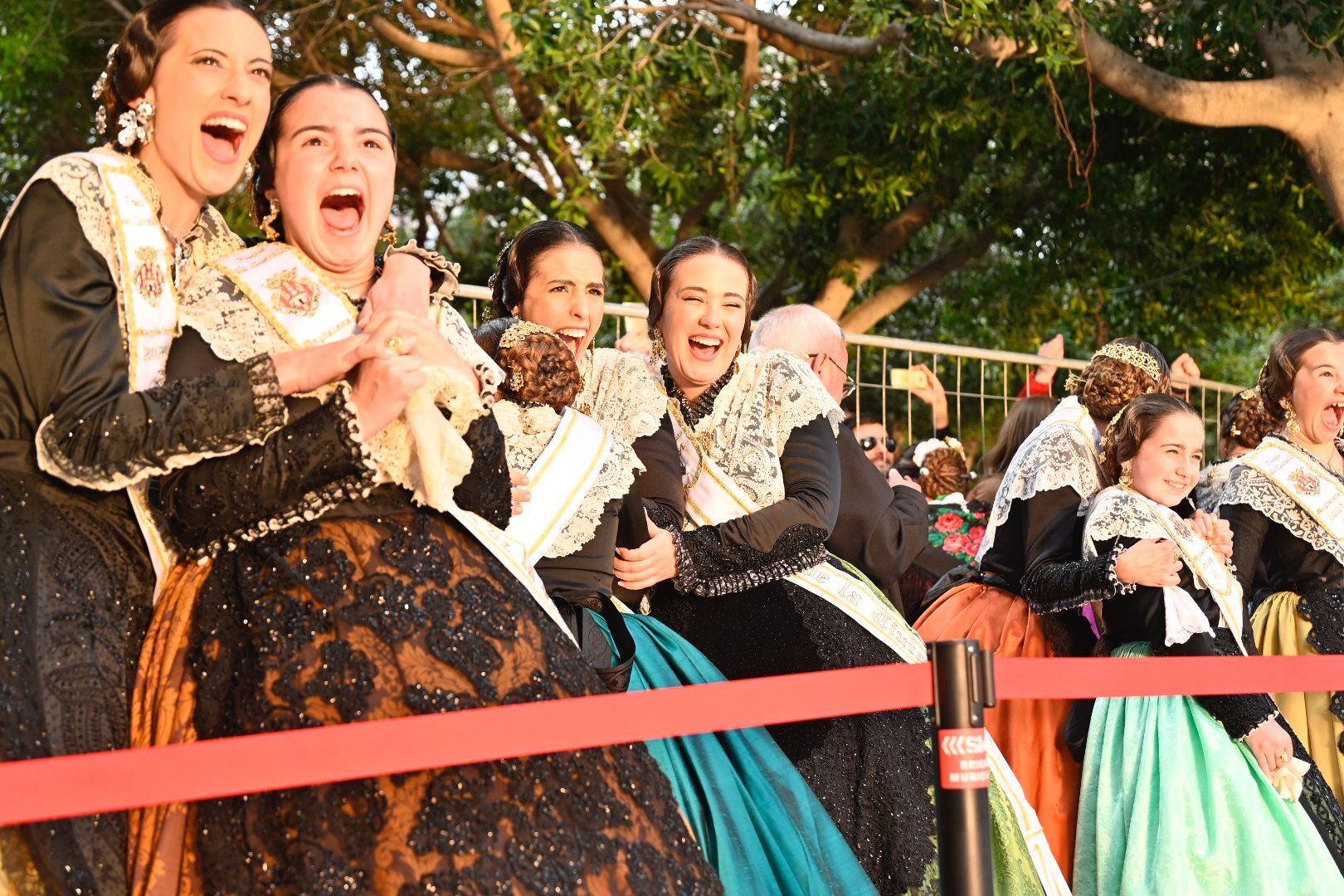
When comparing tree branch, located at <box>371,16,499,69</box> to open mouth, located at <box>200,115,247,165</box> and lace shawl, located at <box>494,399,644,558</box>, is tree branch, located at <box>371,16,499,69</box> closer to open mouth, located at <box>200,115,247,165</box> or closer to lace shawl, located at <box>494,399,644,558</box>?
lace shawl, located at <box>494,399,644,558</box>

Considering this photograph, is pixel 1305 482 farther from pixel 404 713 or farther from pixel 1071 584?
pixel 404 713

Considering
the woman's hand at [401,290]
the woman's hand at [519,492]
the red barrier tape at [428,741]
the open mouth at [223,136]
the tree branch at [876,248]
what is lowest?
the red barrier tape at [428,741]

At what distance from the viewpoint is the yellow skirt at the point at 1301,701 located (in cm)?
464

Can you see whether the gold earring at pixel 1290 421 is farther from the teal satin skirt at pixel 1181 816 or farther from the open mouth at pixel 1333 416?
the teal satin skirt at pixel 1181 816

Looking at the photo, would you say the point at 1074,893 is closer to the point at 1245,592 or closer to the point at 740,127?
the point at 1245,592

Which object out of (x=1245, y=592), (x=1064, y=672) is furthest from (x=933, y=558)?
(x=1064, y=672)

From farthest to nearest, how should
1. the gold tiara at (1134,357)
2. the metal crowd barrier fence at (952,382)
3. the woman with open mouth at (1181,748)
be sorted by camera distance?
1. the metal crowd barrier fence at (952,382)
2. the gold tiara at (1134,357)
3. the woman with open mouth at (1181,748)

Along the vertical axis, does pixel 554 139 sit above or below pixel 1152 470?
above

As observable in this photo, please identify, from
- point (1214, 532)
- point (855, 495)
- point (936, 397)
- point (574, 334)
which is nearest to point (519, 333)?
point (574, 334)

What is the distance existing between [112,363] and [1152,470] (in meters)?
2.86

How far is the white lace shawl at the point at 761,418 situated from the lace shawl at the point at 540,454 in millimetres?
473

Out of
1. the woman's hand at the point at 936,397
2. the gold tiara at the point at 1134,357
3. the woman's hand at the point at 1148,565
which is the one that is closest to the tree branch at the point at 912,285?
the woman's hand at the point at 936,397

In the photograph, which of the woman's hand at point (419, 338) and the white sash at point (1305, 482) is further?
the white sash at point (1305, 482)

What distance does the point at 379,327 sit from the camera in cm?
236
